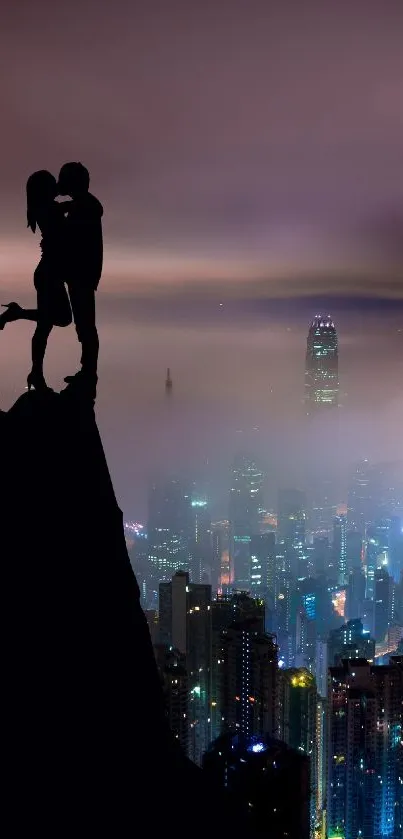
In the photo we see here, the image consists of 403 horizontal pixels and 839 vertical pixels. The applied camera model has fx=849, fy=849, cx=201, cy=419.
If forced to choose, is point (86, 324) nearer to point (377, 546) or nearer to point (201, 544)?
point (201, 544)

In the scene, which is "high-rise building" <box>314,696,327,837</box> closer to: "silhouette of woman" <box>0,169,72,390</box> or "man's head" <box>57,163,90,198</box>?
"silhouette of woman" <box>0,169,72,390</box>

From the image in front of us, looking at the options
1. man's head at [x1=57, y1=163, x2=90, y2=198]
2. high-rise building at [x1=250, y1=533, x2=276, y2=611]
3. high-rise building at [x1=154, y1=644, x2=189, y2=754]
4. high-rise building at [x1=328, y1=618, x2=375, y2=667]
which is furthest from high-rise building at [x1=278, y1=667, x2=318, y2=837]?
high-rise building at [x1=250, y1=533, x2=276, y2=611]

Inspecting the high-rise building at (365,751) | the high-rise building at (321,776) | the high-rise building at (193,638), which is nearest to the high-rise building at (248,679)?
the high-rise building at (193,638)

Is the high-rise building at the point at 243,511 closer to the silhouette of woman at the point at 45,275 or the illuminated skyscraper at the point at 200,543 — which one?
the illuminated skyscraper at the point at 200,543

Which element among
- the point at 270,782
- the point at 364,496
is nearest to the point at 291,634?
the point at 364,496

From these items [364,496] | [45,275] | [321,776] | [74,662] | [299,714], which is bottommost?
[321,776]

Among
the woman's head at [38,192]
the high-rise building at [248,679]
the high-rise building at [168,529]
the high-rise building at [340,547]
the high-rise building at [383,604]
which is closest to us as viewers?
the woman's head at [38,192]
